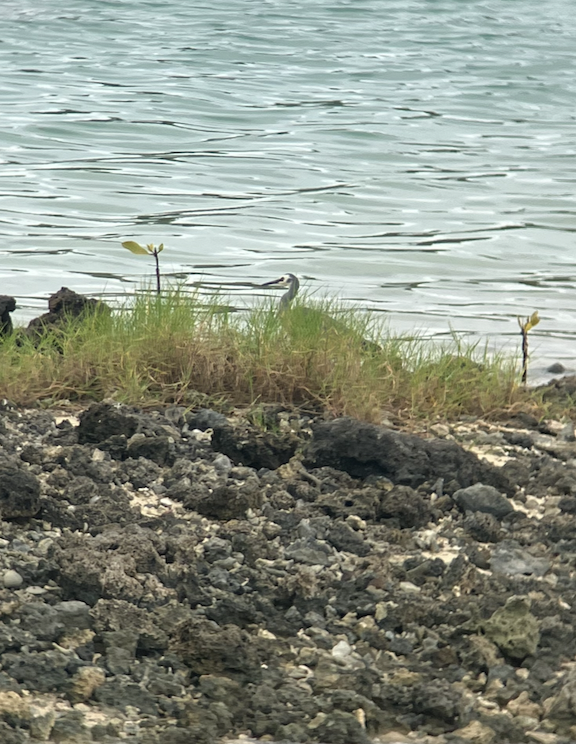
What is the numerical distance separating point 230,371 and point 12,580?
166 centimetres

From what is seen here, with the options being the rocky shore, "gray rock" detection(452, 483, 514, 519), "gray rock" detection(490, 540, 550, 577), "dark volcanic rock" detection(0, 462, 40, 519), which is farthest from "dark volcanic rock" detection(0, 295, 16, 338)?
"gray rock" detection(490, 540, 550, 577)

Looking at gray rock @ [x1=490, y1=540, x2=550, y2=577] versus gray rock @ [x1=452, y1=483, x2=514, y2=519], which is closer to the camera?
gray rock @ [x1=490, y1=540, x2=550, y2=577]

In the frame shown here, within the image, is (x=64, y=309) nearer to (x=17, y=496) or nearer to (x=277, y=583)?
(x=17, y=496)

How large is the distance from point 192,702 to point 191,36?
94.4 feet

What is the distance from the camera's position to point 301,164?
14375mm

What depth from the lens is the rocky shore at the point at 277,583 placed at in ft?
8.22

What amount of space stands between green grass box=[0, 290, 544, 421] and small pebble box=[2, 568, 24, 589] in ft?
4.62

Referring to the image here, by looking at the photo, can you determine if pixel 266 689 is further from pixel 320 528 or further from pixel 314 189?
pixel 314 189

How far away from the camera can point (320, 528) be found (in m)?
3.27

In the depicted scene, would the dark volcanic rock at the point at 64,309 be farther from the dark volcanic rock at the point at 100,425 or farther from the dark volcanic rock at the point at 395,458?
the dark volcanic rock at the point at 395,458

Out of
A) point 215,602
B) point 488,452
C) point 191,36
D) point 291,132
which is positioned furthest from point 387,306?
point 191,36

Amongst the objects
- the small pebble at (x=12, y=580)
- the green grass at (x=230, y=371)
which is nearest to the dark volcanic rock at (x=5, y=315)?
the green grass at (x=230, y=371)

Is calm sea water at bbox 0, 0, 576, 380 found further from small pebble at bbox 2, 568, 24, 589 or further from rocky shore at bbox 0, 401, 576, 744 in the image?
small pebble at bbox 2, 568, 24, 589

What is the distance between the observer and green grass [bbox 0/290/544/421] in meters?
4.29
